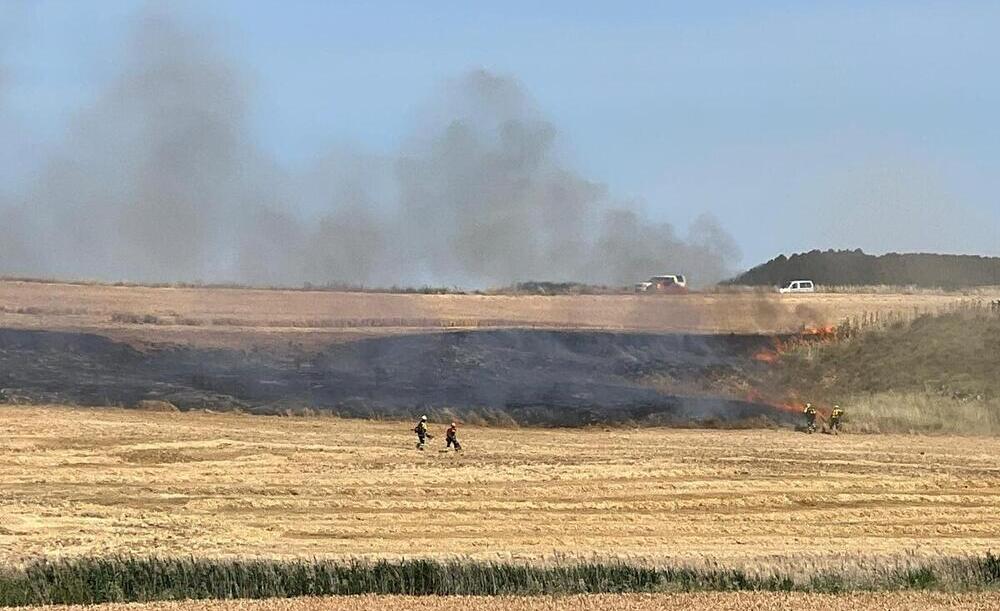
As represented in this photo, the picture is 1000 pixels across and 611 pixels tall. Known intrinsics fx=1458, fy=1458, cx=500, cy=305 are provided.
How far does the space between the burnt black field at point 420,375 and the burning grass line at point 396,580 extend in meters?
19.5

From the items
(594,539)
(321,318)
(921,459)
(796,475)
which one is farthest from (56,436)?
(321,318)

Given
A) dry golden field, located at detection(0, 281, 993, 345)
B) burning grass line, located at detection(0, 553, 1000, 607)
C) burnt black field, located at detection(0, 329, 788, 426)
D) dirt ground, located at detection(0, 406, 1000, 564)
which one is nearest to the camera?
burning grass line, located at detection(0, 553, 1000, 607)

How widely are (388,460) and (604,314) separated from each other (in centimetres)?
3090

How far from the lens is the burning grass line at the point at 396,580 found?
21203mm

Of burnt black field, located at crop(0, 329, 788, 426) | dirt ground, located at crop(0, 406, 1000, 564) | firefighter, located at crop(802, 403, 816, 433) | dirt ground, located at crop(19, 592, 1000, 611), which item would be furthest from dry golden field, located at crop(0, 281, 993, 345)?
dirt ground, located at crop(19, 592, 1000, 611)

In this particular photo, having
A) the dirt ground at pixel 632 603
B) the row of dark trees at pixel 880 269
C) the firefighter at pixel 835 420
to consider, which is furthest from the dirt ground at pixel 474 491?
the row of dark trees at pixel 880 269

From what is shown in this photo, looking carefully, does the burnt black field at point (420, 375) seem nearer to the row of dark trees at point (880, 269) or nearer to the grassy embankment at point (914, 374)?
the grassy embankment at point (914, 374)

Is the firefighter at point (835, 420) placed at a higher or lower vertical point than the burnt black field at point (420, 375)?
lower

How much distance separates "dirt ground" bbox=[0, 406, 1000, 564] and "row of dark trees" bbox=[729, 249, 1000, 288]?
7583 cm

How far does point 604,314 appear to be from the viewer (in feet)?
210

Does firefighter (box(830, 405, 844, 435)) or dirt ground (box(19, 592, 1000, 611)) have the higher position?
firefighter (box(830, 405, 844, 435))

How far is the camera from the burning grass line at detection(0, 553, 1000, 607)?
21.2 metres

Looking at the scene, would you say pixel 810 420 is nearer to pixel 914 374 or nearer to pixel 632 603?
pixel 914 374

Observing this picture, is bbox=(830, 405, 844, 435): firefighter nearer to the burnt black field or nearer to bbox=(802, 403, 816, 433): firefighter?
bbox=(802, 403, 816, 433): firefighter
